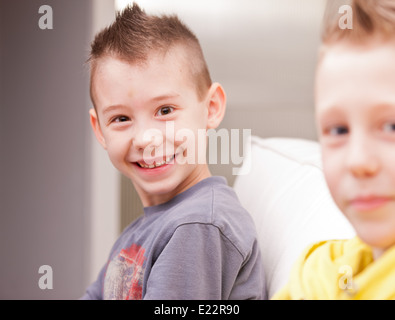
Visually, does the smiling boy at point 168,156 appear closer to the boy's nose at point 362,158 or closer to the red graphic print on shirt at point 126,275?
the red graphic print on shirt at point 126,275

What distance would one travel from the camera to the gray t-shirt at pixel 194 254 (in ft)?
1.80

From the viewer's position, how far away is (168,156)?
60 centimetres

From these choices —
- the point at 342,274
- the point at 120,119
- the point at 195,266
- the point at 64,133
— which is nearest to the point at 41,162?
the point at 64,133

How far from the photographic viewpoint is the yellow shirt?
334mm

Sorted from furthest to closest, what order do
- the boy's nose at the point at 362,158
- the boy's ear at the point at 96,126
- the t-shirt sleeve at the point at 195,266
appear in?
the boy's ear at the point at 96,126
the t-shirt sleeve at the point at 195,266
the boy's nose at the point at 362,158

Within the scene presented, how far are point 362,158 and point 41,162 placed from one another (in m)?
0.51

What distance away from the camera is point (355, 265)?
1.23 feet

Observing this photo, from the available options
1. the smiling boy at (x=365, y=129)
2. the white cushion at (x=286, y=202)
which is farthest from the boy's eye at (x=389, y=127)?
the white cushion at (x=286, y=202)

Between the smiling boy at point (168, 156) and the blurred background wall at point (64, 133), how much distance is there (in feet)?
0.14

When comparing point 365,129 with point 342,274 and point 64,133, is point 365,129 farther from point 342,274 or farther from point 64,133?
point 64,133

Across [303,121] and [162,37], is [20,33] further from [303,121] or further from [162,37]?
[303,121]

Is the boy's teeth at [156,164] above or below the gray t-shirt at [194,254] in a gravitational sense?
above

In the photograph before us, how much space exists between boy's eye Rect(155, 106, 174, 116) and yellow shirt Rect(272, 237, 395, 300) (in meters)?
0.24
